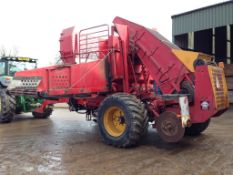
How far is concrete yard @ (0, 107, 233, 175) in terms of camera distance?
16.5 feet

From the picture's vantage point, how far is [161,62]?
22.1ft

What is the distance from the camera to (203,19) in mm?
16438

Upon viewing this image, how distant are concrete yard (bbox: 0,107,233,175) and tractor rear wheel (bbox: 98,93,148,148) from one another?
21 cm

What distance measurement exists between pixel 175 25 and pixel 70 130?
427 inches

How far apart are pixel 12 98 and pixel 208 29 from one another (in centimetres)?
1284

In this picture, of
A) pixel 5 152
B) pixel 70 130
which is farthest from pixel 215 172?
pixel 70 130

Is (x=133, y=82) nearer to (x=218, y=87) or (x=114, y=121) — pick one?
(x=114, y=121)

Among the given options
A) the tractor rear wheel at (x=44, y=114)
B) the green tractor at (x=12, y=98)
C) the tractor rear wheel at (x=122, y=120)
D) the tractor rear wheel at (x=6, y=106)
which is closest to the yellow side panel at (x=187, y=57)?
the tractor rear wheel at (x=122, y=120)

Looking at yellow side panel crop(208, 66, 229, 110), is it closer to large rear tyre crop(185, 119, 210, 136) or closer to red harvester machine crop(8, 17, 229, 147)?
red harvester machine crop(8, 17, 229, 147)

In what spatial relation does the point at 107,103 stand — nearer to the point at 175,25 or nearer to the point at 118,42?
the point at 118,42

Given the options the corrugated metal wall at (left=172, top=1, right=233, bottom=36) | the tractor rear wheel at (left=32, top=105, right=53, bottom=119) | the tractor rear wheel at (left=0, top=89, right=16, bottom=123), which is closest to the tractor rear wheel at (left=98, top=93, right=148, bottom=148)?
the tractor rear wheel at (left=0, top=89, right=16, bottom=123)

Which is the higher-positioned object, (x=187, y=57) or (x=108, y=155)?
(x=187, y=57)

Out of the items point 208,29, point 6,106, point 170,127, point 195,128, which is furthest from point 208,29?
point 170,127

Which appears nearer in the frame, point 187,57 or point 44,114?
point 187,57
